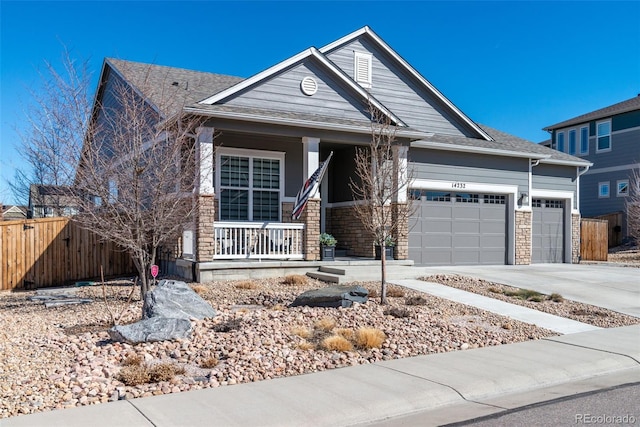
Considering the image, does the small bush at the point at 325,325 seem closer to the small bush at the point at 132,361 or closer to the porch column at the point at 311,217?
the small bush at the point at 132,361

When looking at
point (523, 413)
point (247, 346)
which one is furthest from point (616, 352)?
point (247, 346)

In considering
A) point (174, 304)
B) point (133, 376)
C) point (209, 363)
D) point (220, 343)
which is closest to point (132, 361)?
point (133, 376)

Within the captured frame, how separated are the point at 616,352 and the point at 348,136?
9.22 m

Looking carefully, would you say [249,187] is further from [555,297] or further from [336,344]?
[336,344]

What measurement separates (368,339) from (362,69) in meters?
12.5

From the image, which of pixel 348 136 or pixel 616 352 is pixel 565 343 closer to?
pixel 616 352

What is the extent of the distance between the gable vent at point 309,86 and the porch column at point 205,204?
11.0ft

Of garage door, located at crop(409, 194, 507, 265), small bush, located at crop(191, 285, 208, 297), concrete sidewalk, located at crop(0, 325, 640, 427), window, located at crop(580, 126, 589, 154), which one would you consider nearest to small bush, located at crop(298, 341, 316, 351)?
concrete sidewalk, located at crop(0, 325, 640, 427)

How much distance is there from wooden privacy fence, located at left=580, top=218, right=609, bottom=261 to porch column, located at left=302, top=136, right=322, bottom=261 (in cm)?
1318

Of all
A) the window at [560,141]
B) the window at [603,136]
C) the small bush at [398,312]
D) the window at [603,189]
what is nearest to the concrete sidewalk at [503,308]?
the small bush at [398,312]

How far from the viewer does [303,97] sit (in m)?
16.1

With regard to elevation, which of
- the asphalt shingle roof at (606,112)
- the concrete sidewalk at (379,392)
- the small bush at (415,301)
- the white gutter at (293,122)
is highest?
the asphalt shingle roof at (606,112)

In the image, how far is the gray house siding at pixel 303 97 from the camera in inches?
612

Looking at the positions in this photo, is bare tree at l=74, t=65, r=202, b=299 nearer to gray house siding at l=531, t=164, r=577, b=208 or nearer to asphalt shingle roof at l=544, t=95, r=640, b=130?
gray house siding at l=531, t=164, r=577, b=208
